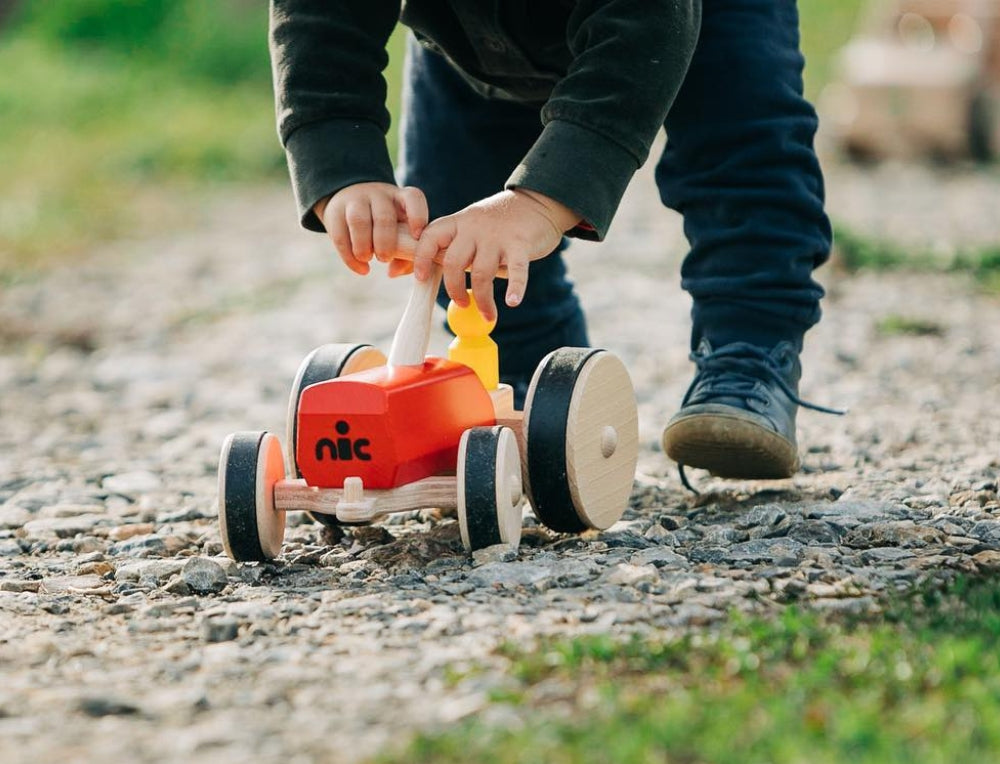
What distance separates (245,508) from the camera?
2207 mm

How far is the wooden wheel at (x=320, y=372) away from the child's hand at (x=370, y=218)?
0.52 feet

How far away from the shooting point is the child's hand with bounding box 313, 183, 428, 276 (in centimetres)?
228

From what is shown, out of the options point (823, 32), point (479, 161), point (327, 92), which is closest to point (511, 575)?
point (327, 92)

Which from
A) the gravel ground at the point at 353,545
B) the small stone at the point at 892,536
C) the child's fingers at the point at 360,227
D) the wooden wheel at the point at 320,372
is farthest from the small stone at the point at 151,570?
the small stone at the point at 892,536

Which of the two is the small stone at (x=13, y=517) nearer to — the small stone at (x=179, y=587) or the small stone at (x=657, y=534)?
the small stone at (x=179, y=587)

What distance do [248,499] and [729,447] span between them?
813 mm

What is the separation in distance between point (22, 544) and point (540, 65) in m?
1.21

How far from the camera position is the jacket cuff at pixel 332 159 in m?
2.38

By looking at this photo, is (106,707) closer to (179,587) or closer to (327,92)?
(179,587)

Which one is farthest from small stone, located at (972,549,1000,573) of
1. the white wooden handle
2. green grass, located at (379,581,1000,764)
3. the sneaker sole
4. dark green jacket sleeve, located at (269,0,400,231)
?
dark green jacket sleeve, located at (269,0,400,231)

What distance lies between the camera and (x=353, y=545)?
7.97ft

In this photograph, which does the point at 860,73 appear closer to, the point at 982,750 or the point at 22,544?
the point at 22,544

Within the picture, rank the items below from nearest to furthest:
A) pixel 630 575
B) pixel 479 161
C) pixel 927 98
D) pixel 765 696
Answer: pixel 765 696
pixel 630 575
pixel 479 161
pixel 927 98

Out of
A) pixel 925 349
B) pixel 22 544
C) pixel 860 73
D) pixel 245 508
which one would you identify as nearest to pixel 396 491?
pixel 245 508
